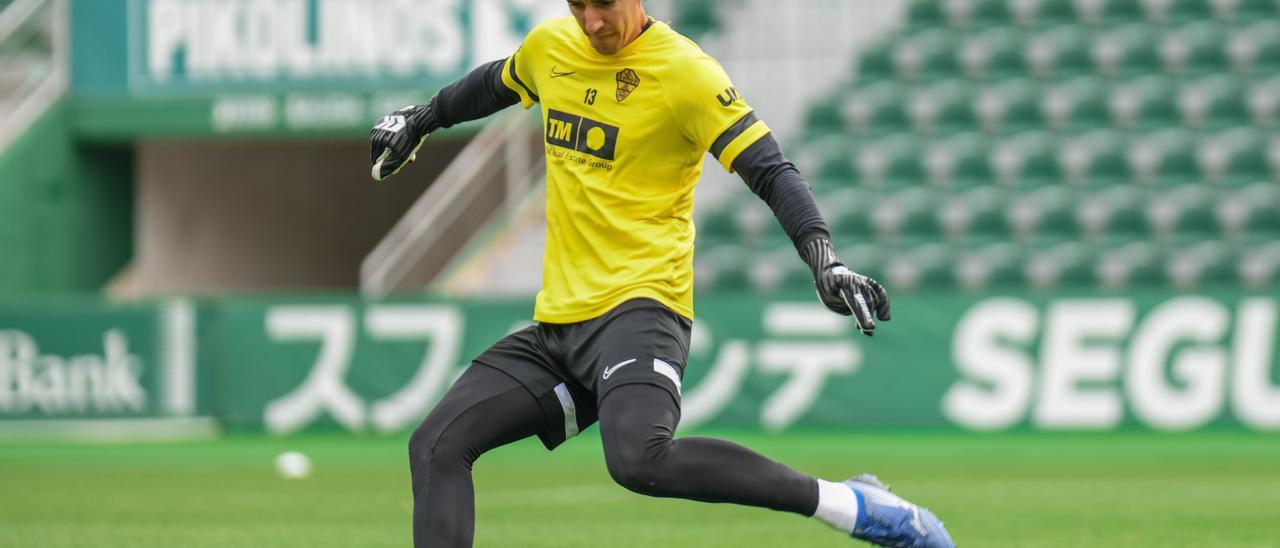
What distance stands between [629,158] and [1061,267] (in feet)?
39.7

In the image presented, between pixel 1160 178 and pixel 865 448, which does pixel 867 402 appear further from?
pixel 1160 178

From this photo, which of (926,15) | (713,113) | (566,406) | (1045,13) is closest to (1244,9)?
(1045,13)

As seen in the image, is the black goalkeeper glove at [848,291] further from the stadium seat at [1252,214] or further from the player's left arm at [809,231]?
the stadium seat at [1252,214]

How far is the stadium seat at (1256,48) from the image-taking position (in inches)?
706

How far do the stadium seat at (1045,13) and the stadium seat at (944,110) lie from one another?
1036mm

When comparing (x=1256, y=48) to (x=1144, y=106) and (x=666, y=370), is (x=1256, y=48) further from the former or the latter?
(x=666, y=370)

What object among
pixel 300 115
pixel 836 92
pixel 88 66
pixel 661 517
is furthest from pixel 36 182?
pixel 661 517

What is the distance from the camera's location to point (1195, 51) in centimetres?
1811

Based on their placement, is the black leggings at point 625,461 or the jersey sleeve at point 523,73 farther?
the jersey sleeve at point 523,73

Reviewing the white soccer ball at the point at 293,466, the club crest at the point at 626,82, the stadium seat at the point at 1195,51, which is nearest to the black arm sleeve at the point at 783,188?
the club crest at the point at 626,82

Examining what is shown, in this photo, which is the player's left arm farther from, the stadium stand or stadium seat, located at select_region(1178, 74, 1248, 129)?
stadium seat, located at select_region(1178, 74, 1248, 129)

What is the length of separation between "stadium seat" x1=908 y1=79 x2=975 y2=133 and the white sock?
13.5 m

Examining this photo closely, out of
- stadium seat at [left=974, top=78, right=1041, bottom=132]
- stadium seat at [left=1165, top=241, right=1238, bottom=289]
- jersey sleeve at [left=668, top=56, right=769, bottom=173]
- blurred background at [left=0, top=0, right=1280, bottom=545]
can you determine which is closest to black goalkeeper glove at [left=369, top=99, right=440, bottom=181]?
jersey sleeve at [left=668, top=56, right=769, bottom=173]

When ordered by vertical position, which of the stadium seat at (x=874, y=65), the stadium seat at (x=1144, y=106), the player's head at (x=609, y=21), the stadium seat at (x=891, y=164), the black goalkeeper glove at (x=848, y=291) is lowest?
the black goalkeeper glove at (x=848, y=291)
